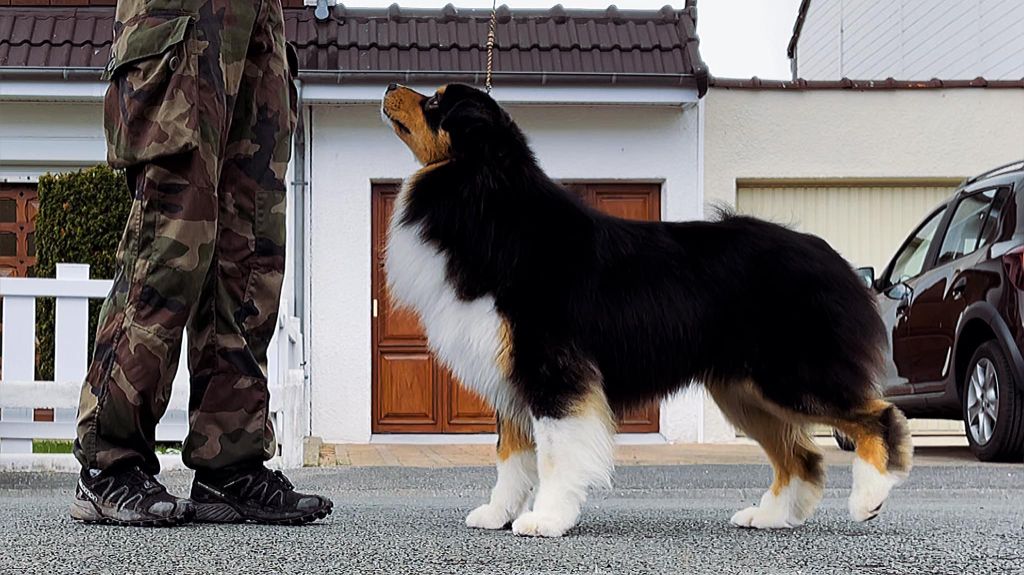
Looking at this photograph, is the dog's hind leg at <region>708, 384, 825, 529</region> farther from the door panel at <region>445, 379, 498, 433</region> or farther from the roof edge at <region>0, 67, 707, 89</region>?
the door panel at <region>445, 379, 498, 433</region>

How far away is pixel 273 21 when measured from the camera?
3893mm

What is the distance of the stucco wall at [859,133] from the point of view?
1252 cm

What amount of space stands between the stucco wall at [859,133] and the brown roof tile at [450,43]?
0.97m

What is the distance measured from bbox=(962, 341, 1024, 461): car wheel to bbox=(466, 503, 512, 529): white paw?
16.7 ft

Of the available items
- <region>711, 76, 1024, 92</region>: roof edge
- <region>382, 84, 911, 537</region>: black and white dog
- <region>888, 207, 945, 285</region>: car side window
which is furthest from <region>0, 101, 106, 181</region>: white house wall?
<region>382, 84, 911, 537</region>: black and white dog

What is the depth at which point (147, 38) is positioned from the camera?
11.6 ft

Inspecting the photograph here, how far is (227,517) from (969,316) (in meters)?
6.21

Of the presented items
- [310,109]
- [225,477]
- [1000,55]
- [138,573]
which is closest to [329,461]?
[310,109]

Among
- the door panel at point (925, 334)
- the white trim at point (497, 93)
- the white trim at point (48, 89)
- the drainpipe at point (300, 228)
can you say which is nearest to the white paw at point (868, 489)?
the door panel at point (925, 334)

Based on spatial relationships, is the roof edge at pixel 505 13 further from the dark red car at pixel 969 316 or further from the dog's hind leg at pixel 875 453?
the dog's hind leg at pixel 875 453

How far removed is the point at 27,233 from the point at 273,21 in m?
8.81

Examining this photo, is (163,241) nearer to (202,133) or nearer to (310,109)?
(202,133)

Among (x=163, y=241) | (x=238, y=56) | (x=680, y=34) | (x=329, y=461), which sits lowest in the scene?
(x=329, y=461)

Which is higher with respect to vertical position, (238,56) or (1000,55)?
(1000,55)
